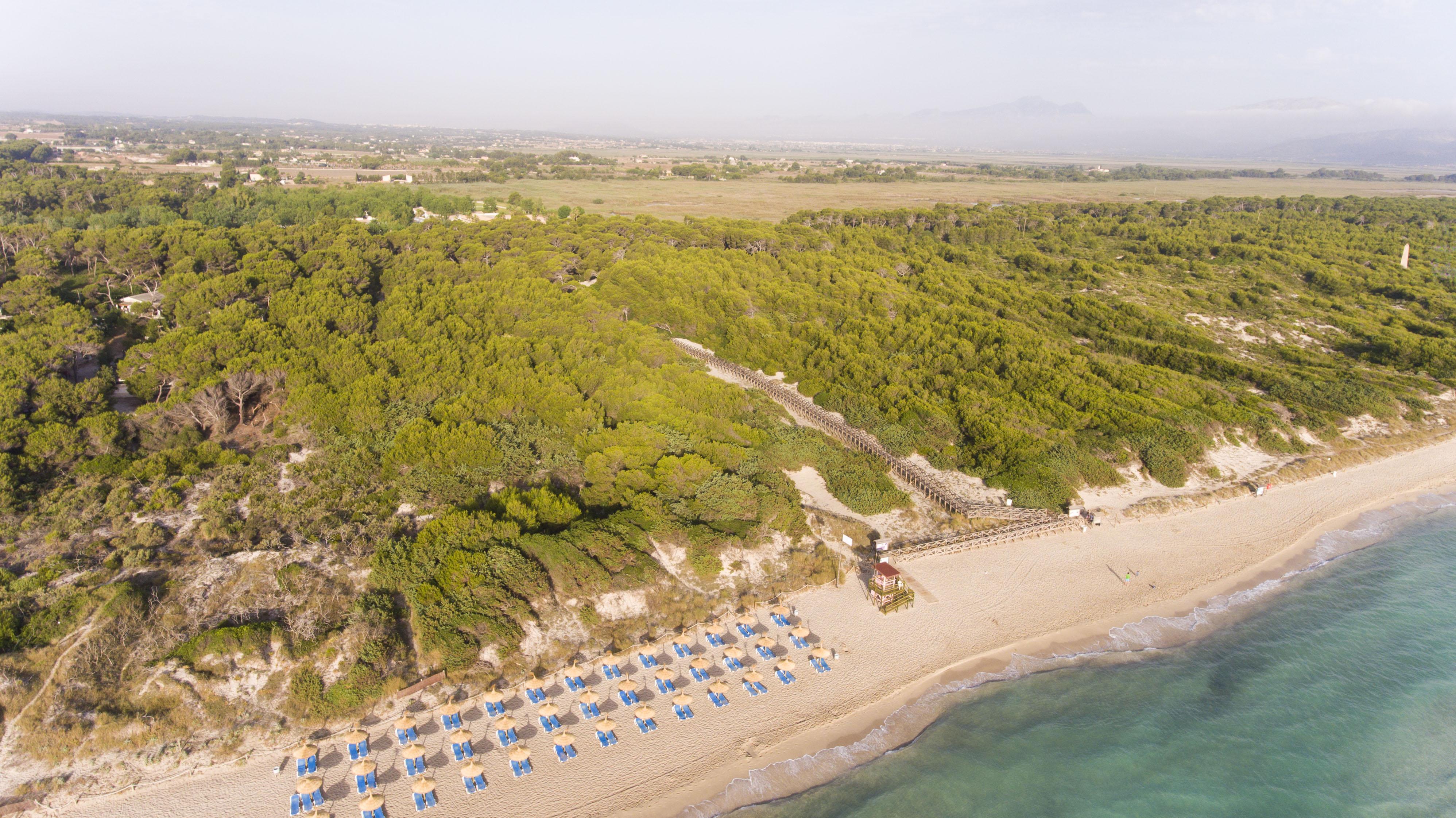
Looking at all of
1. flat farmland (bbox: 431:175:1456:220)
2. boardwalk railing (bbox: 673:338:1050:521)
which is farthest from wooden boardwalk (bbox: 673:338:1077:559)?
flat farmland (bbox: 431:175:1456:220)

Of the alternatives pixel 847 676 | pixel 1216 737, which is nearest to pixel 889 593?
pixel 847 676

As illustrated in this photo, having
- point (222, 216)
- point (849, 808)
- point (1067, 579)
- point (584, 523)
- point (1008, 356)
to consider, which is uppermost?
point (222, 216)

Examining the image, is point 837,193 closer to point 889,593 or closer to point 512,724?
point 889,593

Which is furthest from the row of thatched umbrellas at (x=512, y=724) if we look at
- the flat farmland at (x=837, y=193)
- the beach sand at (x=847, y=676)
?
the flat farmland at (x=837, y=193)

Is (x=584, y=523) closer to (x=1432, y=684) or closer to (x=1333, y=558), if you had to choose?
(x=1432, y=684)

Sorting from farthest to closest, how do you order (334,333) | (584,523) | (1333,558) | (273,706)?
1. (334,333)
2. (1333,558)
3. (584,523)
4. (273,706)


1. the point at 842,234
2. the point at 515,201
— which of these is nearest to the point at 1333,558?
the point at 842,234

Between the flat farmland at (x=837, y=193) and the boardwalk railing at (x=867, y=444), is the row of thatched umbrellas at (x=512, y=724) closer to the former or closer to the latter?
the boardwalk railing at (x=867, y=444)
